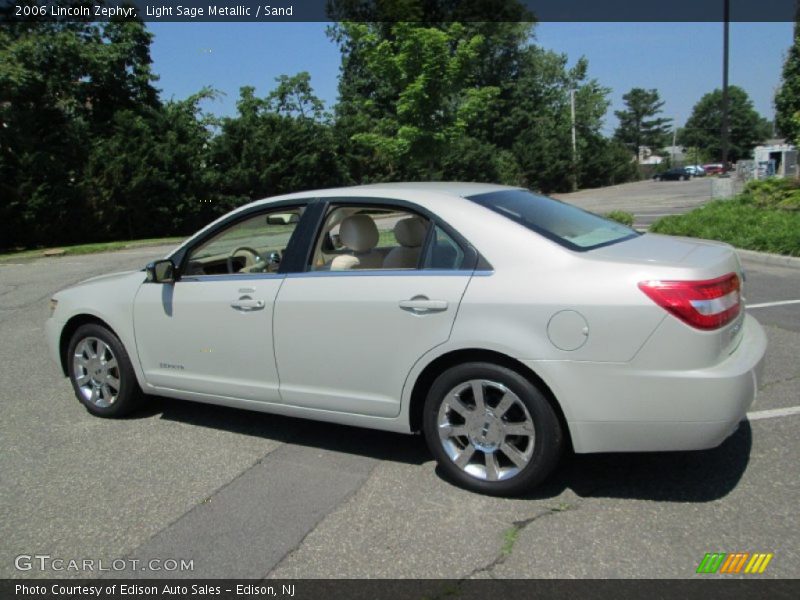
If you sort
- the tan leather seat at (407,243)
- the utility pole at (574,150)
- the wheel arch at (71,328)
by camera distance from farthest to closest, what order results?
the utility pole at (574,150)
the wheel arch at (71,328)
the tan leather seat at (407,243)

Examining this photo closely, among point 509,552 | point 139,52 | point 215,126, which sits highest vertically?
point 139,52

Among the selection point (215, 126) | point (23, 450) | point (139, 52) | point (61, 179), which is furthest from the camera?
point (215, 126)

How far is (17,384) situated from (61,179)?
65.5 feet

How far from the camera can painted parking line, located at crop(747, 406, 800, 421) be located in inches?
180

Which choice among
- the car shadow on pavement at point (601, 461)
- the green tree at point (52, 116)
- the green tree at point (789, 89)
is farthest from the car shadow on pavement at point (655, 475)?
the green tree at point (789, 89)

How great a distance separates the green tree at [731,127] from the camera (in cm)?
11200

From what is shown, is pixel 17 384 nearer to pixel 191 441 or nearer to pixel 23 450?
pixel 23 450

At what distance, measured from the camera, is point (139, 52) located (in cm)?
2875

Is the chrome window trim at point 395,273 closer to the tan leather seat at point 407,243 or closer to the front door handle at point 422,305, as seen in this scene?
the front door handle at point 422,305

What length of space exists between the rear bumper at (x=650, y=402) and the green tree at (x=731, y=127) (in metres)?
115

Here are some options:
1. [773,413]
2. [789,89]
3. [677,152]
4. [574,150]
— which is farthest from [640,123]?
[773,413]

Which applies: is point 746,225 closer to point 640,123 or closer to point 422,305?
point 422,305

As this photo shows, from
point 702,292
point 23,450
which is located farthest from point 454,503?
point 23,450

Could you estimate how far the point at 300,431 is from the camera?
15.8ft
